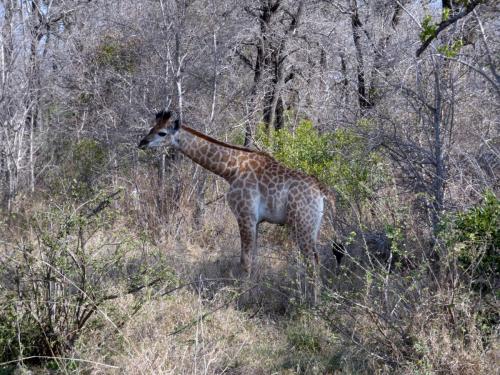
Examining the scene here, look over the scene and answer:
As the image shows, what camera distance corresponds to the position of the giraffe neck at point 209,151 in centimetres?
760

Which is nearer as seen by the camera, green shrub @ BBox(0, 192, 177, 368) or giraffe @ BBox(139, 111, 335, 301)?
green shrub @ BBox(0, 192, 177, 368)

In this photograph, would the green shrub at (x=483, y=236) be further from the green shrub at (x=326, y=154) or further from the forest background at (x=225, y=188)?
the green shrub at (x=326, y=154)

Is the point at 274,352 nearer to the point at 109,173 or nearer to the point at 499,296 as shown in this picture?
the point at 499,296

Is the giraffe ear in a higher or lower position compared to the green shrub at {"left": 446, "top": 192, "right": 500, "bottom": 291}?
higher

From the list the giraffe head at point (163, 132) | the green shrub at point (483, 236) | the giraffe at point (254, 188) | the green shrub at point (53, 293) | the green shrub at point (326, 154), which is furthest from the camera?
the green shrub at point (326, 154)

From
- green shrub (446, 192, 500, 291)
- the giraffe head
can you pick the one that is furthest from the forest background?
the giraffe head

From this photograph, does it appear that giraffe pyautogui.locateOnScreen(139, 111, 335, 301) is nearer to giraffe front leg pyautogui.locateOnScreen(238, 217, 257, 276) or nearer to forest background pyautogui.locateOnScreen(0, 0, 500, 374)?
giraffe front leg pyautogui.locateOnScreen(238, 217, 257, 276)

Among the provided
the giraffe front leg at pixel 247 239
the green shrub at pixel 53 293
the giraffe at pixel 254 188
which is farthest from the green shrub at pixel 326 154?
the green shrub at pixel 53 293

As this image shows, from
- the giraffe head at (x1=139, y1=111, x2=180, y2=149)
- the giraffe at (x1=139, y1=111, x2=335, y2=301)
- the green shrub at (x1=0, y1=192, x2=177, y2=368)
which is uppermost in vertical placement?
the giraffe head at (x1=139, y1=111, x2=180, y2=149)

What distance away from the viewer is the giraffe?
7.07 m

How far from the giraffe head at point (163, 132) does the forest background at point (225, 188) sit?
32.9 inches

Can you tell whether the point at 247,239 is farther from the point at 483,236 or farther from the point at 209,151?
the point at 483,236

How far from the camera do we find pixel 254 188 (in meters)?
7.33

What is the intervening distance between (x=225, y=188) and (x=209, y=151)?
303 cm
